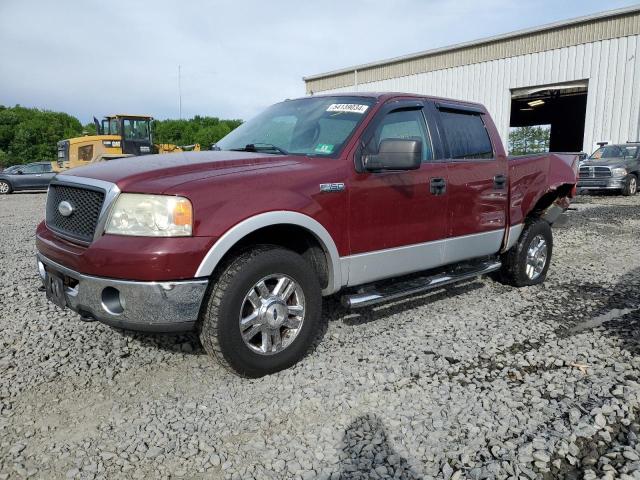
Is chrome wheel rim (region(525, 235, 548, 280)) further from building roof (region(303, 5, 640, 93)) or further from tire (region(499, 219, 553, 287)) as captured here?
building roof (region(303, 5, 640, 93))

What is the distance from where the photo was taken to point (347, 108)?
404 cm

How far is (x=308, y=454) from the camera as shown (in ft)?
8.27

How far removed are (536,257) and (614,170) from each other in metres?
13.4

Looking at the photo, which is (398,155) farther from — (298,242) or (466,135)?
(466,135)

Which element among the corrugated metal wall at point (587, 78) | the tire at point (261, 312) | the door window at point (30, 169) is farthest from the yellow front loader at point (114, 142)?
the tire at point (261, 312)

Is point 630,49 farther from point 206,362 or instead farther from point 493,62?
point 206,362

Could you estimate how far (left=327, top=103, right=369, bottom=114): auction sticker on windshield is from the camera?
13.0 ft

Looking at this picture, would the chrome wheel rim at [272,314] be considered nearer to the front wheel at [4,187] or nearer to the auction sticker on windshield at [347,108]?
the auction sticker on windshield at [347,108]

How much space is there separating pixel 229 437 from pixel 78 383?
1.24 metres

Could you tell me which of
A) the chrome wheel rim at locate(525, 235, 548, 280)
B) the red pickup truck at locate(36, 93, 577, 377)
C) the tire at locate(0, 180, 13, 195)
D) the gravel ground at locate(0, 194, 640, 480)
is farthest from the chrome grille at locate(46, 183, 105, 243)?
the tire at locate(0, 180, 13, 195)

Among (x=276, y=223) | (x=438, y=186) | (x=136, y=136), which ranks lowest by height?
(x=276, y=223)

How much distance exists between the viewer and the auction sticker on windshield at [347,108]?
13.0ft

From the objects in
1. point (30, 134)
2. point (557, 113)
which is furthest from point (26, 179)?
point (557, 113)

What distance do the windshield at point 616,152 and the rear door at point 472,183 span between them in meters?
15.1
